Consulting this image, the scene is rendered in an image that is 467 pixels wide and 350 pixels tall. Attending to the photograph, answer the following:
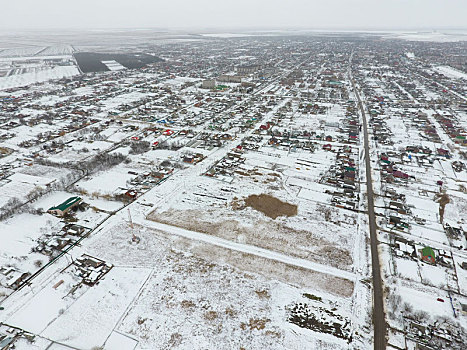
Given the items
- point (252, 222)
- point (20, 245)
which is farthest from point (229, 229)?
point (20, 245)

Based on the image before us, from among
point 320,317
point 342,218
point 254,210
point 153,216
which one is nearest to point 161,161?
point 153,216

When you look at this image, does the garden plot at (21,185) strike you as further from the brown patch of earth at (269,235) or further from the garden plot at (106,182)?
the brown patch of earth at (269,235)

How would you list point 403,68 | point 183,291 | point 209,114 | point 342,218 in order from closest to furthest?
point 183,291
point 342,218
point 209,114
point 403,68

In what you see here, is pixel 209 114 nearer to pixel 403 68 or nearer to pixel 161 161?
pixel 161 161

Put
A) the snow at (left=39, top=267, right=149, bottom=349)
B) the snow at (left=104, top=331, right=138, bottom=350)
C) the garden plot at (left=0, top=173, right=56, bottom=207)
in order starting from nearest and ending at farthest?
the snow at (left=104, top=331, right=138, bottom=350), the snow at (left=39, top=267, right=149, bottom=349), the garden plot at (left=0, top=173, right=56, bottom=207)

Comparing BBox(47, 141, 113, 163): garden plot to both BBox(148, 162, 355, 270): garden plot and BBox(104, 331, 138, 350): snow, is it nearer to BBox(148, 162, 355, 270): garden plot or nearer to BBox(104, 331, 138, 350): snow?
BBox(148, 162, 355, 270): garden plot

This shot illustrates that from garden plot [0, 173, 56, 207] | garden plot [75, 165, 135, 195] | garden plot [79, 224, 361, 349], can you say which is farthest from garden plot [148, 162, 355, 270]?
garden plot [0, 173, 56, 207]

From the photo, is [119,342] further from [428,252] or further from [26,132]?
[26,132]

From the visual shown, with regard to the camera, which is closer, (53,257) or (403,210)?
(53,257)
